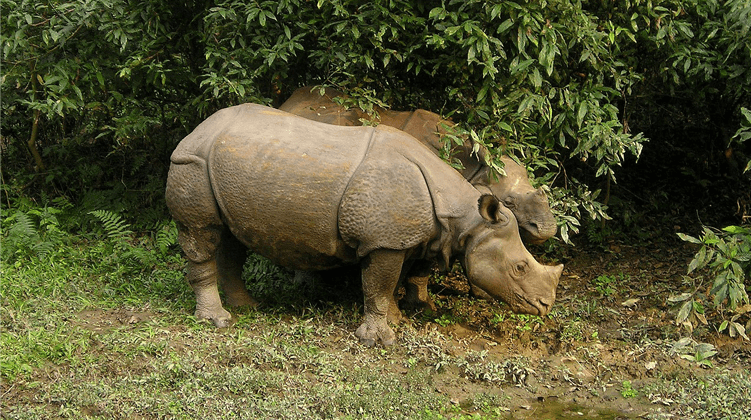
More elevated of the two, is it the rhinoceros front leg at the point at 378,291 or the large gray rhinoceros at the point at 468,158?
the large gray rhinoceros at the point at 468,158

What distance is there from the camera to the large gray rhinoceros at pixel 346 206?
239 inches

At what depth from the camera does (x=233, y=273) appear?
23.0 ft

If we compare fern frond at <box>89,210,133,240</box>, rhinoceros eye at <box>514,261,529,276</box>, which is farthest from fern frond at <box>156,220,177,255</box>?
rhinoceros eye at <box>514,261,529,276</box>

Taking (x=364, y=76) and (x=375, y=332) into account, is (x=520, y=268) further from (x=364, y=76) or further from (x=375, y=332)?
(x=364, y=76)

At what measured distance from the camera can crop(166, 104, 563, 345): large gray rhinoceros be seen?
607 centimetres

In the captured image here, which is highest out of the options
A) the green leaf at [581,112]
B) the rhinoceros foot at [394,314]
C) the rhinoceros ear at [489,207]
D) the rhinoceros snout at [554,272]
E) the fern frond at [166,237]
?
the green leaf at [581,112]

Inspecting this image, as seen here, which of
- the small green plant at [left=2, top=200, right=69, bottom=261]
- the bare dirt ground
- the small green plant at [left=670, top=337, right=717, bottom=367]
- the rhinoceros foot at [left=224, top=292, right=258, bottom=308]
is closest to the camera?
the bare dirt ground

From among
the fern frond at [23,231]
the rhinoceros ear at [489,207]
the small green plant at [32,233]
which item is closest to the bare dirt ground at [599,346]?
the rhinoceros ear at [489,207]

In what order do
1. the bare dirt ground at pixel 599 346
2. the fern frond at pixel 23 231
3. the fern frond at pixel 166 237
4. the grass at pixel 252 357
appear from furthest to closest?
1. the fern frond at pixel 166 237
2. the fern frond at pixel 23 231
3. the bare dirt ground at pixel 599 346
4. the grass at pixel 252 357

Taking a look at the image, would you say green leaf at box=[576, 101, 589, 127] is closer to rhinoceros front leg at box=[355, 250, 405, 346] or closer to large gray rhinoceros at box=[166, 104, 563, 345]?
large gray rhinoceros at box=[166, 104, 563, 345]

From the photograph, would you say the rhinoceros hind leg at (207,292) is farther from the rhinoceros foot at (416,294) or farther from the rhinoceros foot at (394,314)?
the rhinoceros foot at (416,294)

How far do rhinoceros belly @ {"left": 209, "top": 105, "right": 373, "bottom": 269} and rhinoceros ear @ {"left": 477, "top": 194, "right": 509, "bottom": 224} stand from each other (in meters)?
0.95

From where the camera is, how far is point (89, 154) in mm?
9672

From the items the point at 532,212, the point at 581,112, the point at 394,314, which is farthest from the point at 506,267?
the point at 581,112
